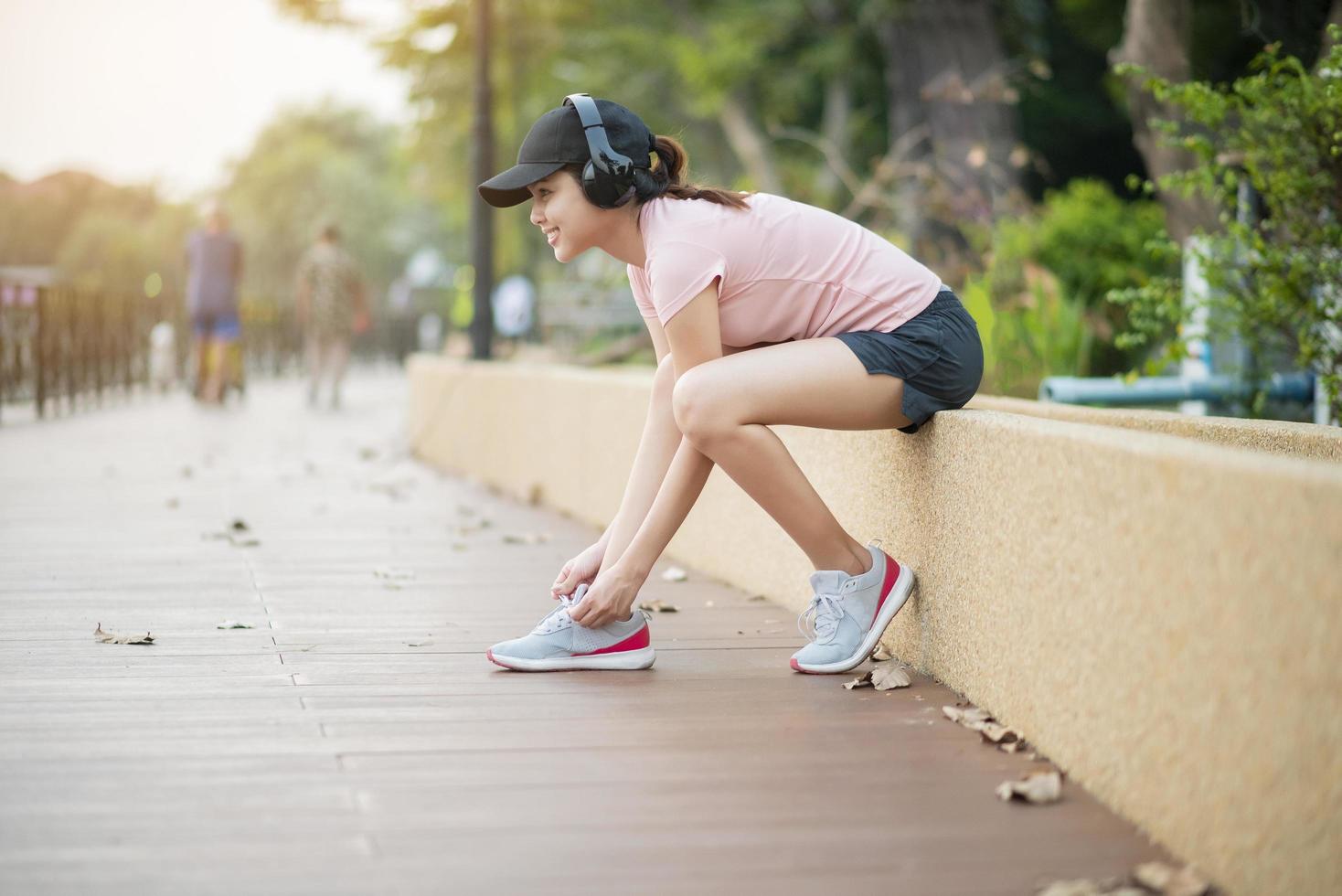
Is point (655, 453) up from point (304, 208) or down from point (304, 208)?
down

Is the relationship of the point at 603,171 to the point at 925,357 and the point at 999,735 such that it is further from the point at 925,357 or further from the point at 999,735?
the point at 999,735

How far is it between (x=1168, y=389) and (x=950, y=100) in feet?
22.5

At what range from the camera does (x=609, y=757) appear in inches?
130

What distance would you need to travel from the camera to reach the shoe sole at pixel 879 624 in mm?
4035

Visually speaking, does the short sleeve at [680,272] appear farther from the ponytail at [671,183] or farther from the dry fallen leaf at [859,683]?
the dry fallen leaf at [859,683]

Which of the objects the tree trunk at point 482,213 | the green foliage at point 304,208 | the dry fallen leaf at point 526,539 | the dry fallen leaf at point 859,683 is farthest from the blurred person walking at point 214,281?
the green foliage at point 304,208

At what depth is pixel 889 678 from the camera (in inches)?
156

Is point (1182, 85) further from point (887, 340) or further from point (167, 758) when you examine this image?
point (167, 758)

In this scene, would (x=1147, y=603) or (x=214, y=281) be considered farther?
(x=214, y=281)

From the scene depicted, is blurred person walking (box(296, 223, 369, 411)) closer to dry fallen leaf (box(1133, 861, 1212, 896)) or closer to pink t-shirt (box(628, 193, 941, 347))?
pink t-shirt (box(628, 193, 941, 347))

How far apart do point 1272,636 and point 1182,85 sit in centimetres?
362

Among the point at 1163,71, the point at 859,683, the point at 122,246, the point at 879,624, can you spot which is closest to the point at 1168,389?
the point at 1163,71

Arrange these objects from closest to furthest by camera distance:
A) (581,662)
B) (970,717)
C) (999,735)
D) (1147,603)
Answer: (1147,603) → (999,735) → (970,717) → (581,662)

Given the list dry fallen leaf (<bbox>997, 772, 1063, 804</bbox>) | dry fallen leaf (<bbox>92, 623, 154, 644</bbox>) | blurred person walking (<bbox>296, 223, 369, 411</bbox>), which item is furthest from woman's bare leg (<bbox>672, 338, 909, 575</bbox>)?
blurred person walking (<bbox>296, 223, 369, 411</bbox>)
